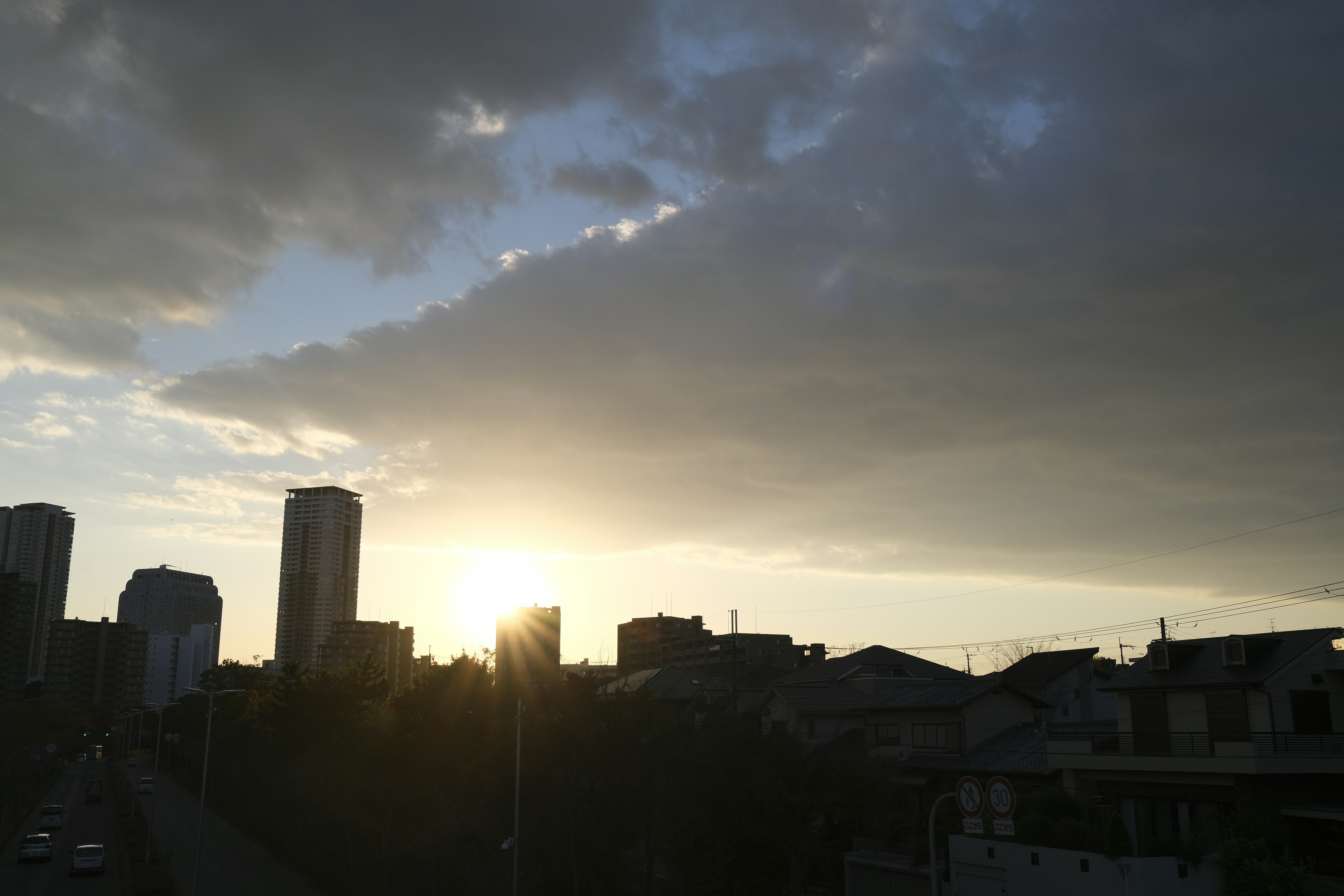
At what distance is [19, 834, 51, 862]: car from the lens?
185 ft

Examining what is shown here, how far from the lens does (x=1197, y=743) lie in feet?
114

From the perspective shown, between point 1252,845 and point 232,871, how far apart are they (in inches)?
2077

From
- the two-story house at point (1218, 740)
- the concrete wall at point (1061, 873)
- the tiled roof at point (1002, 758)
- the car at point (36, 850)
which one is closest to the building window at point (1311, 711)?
the two-story house at point (1218, 740)

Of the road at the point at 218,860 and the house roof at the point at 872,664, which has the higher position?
the house roof at the point at 872,664

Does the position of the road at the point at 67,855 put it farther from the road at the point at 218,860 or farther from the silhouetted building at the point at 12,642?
the silhouetted building at the point at 12,642

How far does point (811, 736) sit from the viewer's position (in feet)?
145

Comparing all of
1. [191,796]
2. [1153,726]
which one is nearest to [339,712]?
[1153,726]

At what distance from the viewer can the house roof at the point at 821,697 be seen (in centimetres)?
5831

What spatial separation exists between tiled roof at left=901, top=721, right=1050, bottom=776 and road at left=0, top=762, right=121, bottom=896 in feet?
136

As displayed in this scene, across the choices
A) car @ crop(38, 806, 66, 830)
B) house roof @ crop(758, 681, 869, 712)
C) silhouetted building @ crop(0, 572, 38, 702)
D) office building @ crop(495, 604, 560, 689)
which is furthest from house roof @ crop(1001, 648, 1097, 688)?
silhouetted building @ crop(0, 572, 38, 702)

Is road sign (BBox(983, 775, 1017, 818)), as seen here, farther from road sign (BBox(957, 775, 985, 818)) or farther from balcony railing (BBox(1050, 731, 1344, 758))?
balcony railing (BBox(1050, 731, 1344, 758))

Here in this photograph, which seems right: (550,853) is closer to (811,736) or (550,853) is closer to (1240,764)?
(811,736)

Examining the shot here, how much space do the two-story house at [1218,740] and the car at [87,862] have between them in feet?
167

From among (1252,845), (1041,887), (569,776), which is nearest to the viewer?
(1252,845)
